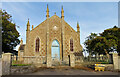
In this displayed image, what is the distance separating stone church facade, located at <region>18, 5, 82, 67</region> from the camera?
71.4ft

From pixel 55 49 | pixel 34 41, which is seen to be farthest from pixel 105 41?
pixel 34 41

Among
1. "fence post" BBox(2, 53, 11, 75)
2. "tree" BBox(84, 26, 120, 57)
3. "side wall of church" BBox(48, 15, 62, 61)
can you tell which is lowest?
"fence post" BBox(2, 53, 11, 75)

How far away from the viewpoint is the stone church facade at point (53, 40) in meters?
21.8

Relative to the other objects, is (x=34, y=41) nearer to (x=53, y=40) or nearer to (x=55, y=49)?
(x=53, y=40)

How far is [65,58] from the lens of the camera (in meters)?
21.1

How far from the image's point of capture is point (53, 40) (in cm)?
2258

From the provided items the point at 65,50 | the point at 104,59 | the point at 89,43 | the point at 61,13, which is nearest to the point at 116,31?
the point at 89,43

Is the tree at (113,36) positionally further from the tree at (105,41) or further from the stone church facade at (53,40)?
the stone church facade at (53,40)

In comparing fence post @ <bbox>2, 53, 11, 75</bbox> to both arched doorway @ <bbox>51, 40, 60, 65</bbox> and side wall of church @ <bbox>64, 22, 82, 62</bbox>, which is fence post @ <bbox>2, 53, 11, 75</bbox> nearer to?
arched doorway @ <bbox>51, 40, 60, 65</bbox>

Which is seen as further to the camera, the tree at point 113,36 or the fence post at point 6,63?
the tree at point 113,36

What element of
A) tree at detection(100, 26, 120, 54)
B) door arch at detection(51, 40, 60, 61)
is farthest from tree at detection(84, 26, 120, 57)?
door arch at detection(51, 40, 60, 61)

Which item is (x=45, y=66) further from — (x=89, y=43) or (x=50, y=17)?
(x=50, y=17)

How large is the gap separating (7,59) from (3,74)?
1430 millimetres

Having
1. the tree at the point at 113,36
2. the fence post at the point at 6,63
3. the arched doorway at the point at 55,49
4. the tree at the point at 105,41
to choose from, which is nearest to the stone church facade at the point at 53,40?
the arched doorway at the point at 55,49
